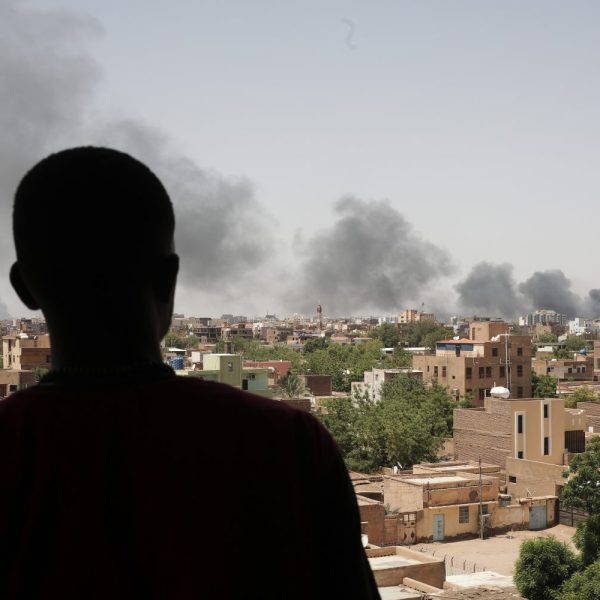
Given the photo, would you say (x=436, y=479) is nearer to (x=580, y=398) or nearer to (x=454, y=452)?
(x=454, y=452)

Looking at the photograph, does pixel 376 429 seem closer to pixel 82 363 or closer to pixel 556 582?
pixel 556 582

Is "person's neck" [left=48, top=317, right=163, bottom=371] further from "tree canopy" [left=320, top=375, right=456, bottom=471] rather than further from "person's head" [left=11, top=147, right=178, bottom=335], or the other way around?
"tree canopy" [left=320, top=375, right=456, bottom=471]

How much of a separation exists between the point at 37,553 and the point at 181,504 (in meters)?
0.14

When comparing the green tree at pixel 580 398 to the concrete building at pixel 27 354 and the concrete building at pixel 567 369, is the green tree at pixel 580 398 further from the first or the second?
the concrete building at pixel 27 354

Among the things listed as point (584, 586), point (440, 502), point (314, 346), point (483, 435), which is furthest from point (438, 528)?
point (314, 346)

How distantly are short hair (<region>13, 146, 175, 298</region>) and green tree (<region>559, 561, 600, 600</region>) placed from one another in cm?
1275

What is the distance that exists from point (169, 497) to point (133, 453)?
2.1 inches

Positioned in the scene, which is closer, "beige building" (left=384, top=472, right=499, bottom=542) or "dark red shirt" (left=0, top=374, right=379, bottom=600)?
"dark red shirt" (left=0, top=374, right=379, bottom=600)

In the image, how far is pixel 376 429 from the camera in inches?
901

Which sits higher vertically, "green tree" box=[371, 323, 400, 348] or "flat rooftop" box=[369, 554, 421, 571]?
"green tree" box=[371, 323, 400, 348]

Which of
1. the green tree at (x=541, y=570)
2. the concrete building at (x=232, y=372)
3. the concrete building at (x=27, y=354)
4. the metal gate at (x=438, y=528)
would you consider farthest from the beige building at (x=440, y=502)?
the concrete building at (x=27, y=354)

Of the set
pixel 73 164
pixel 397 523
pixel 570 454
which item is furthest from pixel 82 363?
pixel 570 454

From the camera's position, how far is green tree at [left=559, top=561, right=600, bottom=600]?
12547mm

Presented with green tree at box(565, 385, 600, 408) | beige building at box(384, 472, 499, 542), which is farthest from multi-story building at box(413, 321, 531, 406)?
beige building at box(384, 472, 499, 542)
